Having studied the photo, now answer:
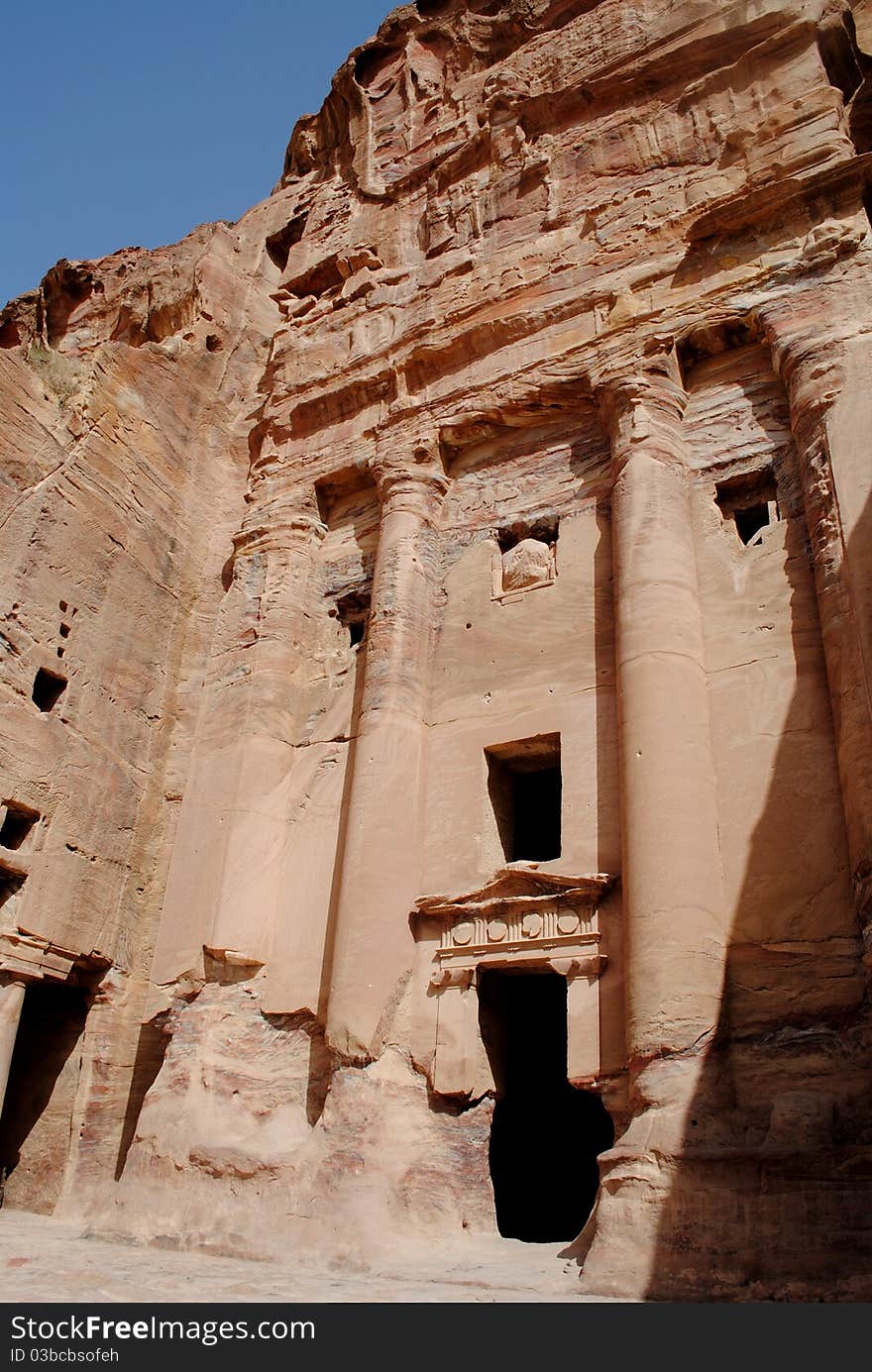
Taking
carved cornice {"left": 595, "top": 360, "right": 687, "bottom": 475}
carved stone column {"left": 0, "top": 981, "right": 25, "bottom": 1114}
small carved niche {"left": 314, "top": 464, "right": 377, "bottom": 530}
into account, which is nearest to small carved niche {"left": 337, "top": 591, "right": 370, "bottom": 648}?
small carved niche {"left": 314, "top": 464, "right": 377, "bottom": 530}

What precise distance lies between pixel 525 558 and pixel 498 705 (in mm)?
1796

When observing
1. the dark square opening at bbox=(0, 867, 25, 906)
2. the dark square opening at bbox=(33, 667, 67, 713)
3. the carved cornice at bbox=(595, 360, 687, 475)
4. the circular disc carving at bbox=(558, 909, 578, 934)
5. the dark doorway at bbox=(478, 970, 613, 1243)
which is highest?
the carved cornice at bbox=(595, 360, 687, 475)

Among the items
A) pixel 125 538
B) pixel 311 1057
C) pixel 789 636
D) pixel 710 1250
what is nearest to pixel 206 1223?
pixel 311 1057

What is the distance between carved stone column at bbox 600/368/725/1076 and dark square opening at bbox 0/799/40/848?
5.98 meters

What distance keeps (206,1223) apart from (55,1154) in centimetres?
263

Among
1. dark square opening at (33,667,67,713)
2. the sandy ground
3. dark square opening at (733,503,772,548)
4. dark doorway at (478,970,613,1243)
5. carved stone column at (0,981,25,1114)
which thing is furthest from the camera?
dark square opening at (33,667,67,713)

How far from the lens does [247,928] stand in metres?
10.2

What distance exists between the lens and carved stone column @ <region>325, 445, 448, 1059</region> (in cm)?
900

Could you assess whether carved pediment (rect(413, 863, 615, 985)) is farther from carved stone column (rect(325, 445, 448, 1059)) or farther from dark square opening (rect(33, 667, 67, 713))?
dark square opening (rect(33, 667, 67, 713))

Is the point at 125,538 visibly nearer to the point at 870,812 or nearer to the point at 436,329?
the point at 436,329

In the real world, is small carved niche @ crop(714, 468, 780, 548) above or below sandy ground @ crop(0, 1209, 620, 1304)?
above

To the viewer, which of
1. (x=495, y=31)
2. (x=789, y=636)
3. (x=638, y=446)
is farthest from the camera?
(x=495, y=31)

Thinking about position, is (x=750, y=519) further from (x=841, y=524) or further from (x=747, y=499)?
(x=841, y=524)

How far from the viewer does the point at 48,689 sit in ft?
36.6
